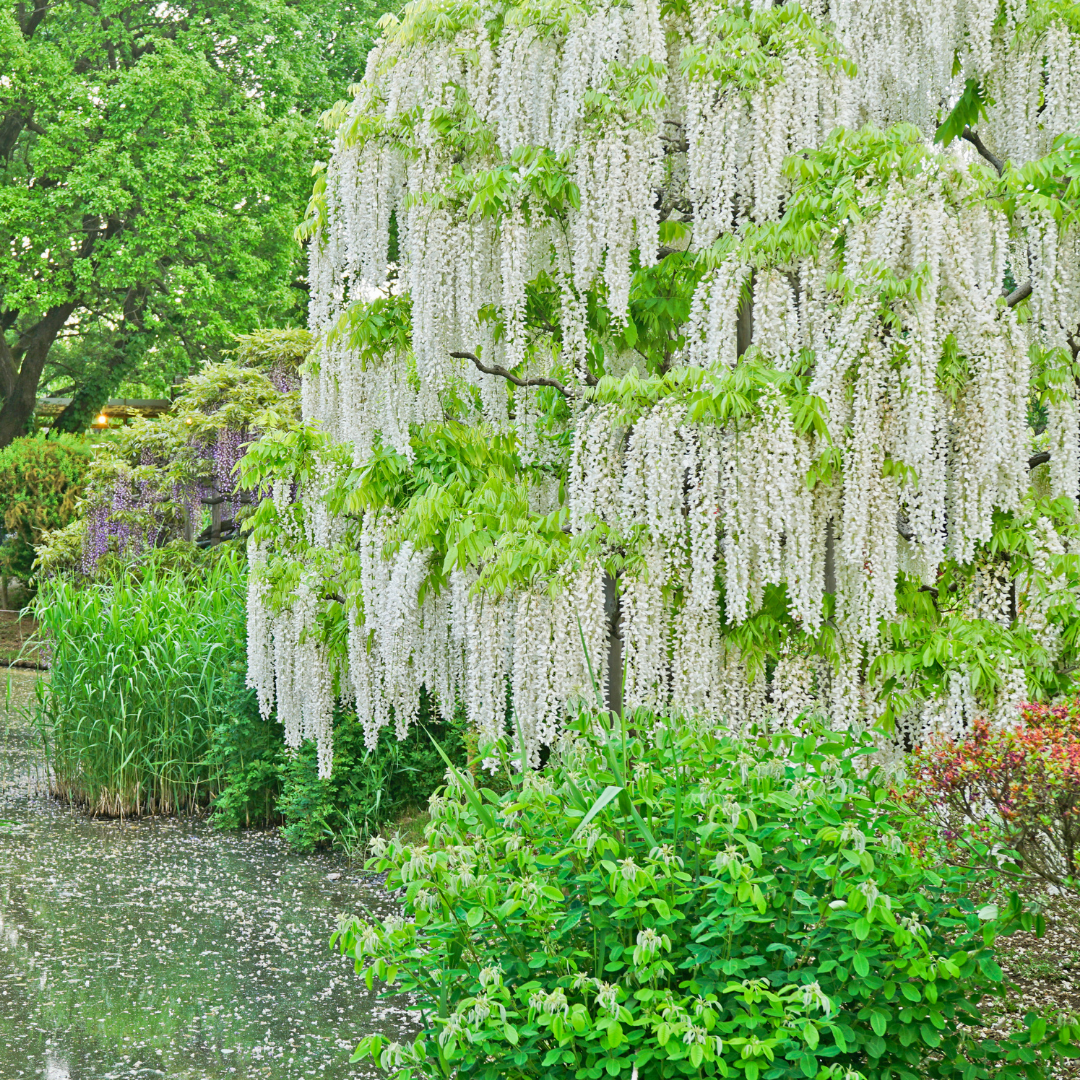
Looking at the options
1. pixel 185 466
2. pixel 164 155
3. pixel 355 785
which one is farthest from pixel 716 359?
pixel 164 155

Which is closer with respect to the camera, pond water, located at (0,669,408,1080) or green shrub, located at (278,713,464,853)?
pond water, located at (0,669,408,1080)

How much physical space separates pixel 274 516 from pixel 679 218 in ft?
8.50

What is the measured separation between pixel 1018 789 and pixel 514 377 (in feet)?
9.05

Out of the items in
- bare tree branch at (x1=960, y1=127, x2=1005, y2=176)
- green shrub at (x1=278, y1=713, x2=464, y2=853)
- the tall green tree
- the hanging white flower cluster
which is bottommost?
green shrub at (x1=278, y1=713, x2=464, y2=853)

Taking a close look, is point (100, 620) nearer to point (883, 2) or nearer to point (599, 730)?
point (599, 730)

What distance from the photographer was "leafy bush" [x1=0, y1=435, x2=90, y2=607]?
13844 mm

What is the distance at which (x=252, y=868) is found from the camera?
224 inches

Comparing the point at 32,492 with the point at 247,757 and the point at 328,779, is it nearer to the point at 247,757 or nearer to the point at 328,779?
the point at 247,757

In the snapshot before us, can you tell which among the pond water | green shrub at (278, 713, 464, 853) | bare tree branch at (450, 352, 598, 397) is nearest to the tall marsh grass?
the pond water

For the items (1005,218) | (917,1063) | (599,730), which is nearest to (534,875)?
(599,730)

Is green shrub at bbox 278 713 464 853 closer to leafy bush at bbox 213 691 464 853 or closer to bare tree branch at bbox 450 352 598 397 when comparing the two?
leafy bush at bbox 213 691 464 853

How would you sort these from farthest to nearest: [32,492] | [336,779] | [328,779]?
[32,492], [336,779], [328,779]

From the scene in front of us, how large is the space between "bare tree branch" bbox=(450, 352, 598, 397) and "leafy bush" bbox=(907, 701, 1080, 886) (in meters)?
2.37

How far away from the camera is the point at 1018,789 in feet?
7.82
